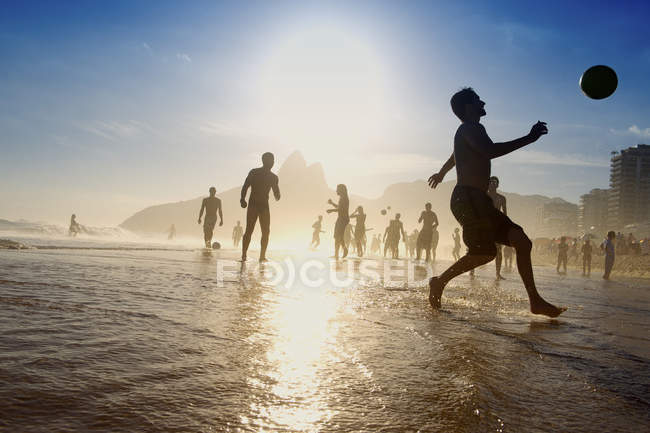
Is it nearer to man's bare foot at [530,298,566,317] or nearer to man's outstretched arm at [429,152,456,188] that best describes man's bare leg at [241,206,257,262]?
man's outstretched arm at [429,152,456,188]

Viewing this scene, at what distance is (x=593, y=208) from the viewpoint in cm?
12825

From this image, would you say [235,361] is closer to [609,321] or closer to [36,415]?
[36,415]

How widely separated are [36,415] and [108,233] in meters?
61.6

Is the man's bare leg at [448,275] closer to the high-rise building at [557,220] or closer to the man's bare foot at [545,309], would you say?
the man's bare foot at [545,309]

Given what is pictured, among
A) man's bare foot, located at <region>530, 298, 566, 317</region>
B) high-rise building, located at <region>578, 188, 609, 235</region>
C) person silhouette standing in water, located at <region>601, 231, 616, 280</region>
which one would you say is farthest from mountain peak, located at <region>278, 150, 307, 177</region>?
man's bare foot, located at <region>530, 298, 566, 317</region>

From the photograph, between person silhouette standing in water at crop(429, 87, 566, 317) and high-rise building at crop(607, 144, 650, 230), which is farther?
high-rise building at crop(607, 144, 650, 230)

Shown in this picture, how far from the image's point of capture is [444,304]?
3695mm

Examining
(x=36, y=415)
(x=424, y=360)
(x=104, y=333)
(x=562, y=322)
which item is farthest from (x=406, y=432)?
(x=562, y=322)

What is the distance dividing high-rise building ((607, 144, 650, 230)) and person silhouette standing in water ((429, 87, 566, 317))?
380ft

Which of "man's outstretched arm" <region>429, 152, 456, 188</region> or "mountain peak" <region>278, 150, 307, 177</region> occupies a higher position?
"mountain peak" <region>278, 150, 307, 177</region>

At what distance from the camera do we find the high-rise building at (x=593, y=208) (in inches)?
4941

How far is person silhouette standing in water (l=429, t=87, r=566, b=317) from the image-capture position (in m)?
3.45

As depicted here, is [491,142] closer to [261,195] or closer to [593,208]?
[261,195]

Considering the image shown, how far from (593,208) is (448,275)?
149019 mm
